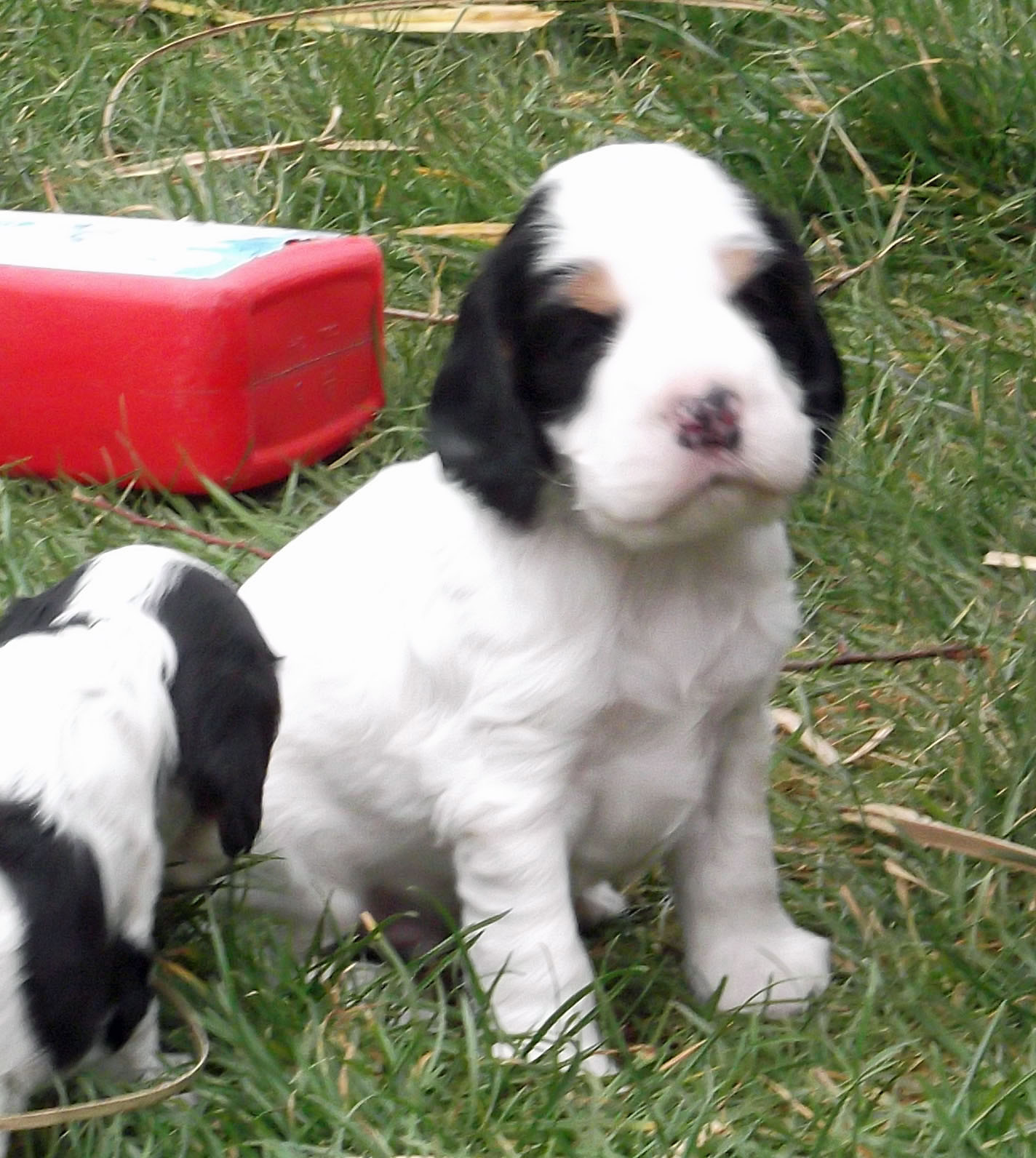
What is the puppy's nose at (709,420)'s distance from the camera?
2.53 metres

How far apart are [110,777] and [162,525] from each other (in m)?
2.02

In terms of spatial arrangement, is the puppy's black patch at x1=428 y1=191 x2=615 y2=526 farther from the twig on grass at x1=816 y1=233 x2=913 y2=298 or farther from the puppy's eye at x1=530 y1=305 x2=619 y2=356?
the twig on grass at x1=816 y1=233 x2=913 y2=298

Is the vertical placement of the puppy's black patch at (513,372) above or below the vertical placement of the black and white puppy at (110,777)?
above

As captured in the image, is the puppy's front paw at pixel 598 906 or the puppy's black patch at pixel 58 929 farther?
the puppy's front paw at pixel 598 906

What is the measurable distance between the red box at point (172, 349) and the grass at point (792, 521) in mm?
140

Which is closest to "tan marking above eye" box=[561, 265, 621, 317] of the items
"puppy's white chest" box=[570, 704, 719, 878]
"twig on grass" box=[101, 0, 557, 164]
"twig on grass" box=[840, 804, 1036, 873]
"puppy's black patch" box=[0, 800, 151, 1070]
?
"puppy's white chest" box=[570, 704, 719, 878]

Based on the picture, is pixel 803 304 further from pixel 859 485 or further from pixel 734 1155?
pixel 859 485

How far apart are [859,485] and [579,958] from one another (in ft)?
6.58

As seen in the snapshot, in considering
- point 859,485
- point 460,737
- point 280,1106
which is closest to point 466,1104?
point 280,1106

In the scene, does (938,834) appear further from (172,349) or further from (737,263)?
(172,349)

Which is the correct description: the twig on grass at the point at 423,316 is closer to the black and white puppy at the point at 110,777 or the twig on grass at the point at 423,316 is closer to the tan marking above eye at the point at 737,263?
the black and white puppy at the point at 110,777

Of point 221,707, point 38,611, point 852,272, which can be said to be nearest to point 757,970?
point 221,707

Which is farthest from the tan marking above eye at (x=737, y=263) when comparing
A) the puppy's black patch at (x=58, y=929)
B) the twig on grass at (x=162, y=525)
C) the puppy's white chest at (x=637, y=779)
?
the twig on grass at (x=162, y=525)

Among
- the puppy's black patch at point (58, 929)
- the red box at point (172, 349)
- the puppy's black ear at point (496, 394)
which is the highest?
the puppy's black ear at point (496, 394)
